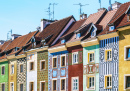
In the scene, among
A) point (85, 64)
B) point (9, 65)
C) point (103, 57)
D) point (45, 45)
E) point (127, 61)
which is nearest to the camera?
point (127, 61)

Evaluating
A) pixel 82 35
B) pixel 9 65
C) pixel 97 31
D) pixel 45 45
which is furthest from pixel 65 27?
pixel 9 65

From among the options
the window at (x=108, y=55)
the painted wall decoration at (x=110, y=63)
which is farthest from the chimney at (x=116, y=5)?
the window at (x=108, y=55)

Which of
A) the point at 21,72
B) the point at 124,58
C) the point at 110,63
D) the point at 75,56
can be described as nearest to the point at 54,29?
the point at 21,72

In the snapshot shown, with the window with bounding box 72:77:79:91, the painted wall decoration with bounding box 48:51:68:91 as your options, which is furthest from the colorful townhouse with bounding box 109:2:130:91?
the painted wall decoration with bounding box 48:51:68:91

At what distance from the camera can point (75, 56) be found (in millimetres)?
38469

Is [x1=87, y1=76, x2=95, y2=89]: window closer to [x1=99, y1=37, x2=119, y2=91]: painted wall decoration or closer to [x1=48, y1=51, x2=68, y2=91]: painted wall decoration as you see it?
[x1=99, y1=37, x2=119, y2=91]: painted wall decoration

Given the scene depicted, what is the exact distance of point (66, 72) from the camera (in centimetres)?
3938

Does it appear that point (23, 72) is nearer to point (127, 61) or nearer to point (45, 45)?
point (45, 45)

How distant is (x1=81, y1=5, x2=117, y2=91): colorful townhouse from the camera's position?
115 ft

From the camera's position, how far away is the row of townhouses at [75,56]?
3241 cm

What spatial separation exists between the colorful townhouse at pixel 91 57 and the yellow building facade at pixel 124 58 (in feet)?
11.2

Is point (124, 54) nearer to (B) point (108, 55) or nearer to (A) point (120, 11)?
(B) point (108, 55)

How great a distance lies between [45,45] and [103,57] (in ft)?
36.4

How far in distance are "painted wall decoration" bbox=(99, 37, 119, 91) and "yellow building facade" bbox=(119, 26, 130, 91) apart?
1.75ft
